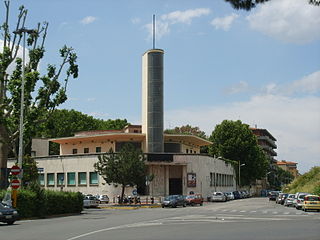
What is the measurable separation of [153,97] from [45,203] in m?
37.0

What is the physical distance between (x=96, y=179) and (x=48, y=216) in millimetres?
32975

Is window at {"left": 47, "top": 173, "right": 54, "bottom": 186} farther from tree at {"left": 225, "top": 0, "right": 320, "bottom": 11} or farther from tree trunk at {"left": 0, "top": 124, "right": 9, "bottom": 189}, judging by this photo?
tree at {"left": 225, "top": 0, "right": 320, "bottom": 11}

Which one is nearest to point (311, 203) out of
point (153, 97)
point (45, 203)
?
point (45, 203)

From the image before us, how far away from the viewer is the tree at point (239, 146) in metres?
98.6

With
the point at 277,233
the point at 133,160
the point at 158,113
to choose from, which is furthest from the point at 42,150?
the point at 277,233

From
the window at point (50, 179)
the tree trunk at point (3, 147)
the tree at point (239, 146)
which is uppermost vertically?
the tree at point (239, 146)

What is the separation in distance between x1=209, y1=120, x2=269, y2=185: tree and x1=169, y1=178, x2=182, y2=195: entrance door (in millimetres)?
30384

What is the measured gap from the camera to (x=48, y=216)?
35.2 meters

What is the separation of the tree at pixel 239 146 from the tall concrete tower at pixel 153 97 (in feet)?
101

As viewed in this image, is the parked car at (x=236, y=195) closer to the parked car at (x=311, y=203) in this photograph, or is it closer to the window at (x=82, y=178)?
the window at (x=82, y=178)

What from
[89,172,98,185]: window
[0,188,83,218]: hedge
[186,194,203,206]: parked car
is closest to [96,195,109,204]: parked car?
[89,172,98,185]: window

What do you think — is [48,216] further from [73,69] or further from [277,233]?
[277,233]

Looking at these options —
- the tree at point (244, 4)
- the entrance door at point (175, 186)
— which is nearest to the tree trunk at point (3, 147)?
the tree at point (244, 4)

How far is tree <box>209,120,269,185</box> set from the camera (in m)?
98.6
